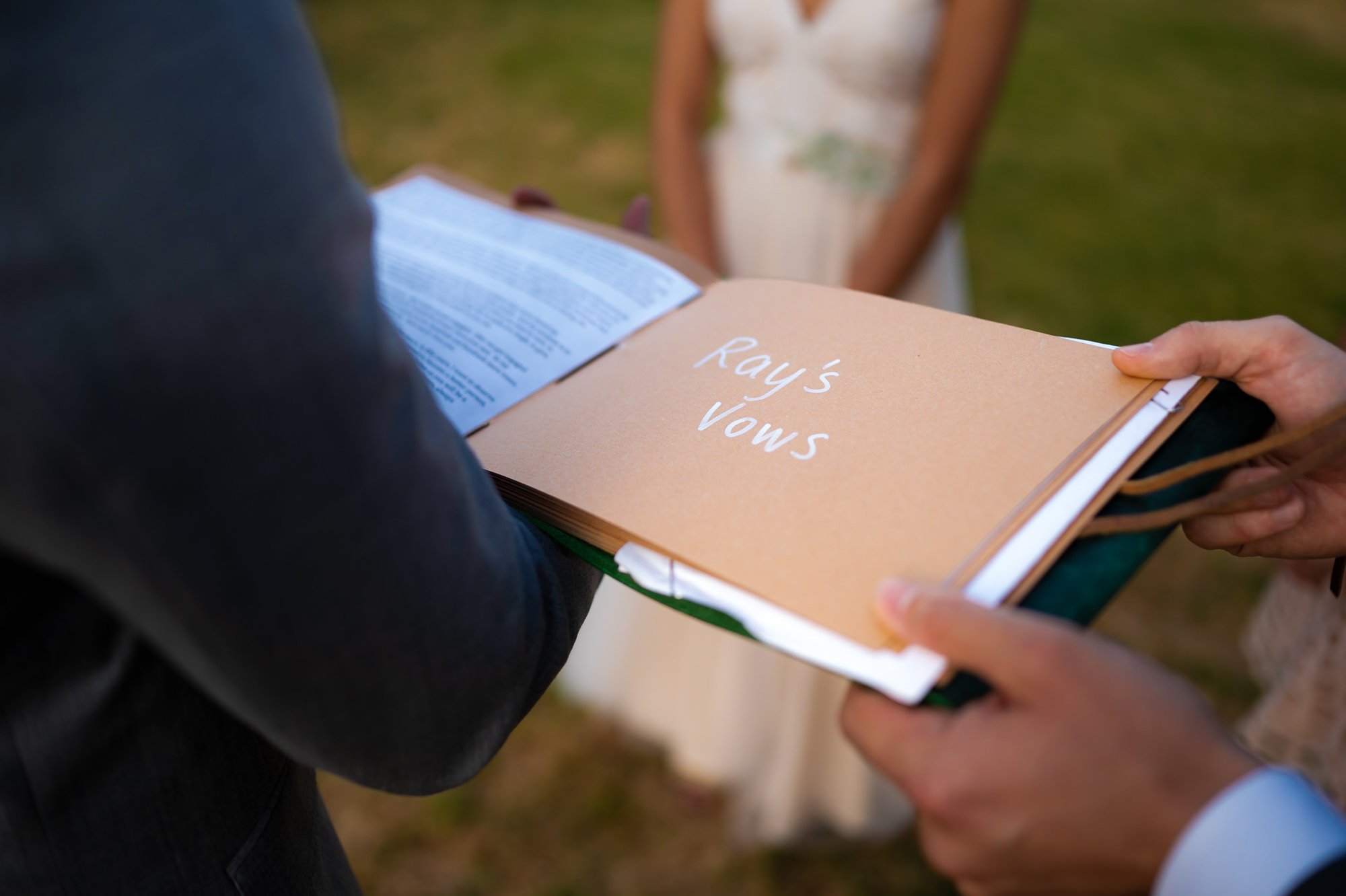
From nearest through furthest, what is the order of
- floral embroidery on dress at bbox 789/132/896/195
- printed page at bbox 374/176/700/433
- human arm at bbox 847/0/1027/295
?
printed page at bbox 374/176/700/433
human arm at bbox 847/0/1027/295
floral embroidery on dress at bbox 789/132/896/195

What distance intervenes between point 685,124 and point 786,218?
0.87 feet

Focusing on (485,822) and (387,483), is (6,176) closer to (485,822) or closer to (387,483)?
(387,483)

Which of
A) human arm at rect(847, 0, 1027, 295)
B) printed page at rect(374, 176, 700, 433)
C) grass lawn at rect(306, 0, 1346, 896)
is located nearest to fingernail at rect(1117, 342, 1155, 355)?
printed page at rect(374, 176, 700, 433)

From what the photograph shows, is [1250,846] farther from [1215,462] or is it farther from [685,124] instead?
[685,124]

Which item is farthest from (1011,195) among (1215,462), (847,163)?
(1215,462)

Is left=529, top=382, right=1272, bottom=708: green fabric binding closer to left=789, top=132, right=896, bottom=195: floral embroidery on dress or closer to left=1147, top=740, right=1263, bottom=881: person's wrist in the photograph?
left=1147, top=740, right=1263, bottom=881: person's wrist

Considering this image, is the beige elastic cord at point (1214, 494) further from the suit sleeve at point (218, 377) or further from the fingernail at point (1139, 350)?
the suit sleeve at point (218, 377)

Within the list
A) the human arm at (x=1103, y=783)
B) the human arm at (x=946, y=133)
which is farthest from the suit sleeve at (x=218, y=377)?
the human arm at (x=946, y=133)

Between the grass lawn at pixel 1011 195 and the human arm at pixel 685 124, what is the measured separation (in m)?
1.02

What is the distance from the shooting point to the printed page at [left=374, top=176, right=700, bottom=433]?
0.70 m

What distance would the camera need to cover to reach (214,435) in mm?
351

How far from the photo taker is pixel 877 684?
44 cm

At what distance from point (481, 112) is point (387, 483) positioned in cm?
447

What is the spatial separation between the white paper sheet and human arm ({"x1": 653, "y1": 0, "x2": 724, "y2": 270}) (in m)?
1.18
